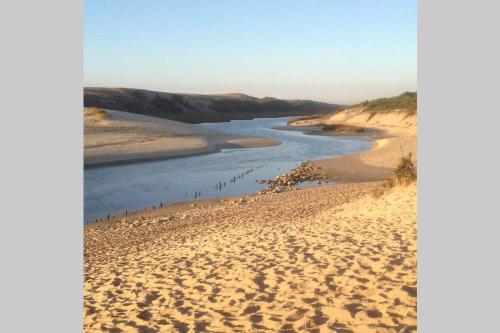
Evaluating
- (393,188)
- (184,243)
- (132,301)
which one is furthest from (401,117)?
(132,301)

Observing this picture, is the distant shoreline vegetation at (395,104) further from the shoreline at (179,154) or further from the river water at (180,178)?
the river water at (180,178)

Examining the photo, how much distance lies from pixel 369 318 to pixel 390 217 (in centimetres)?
453

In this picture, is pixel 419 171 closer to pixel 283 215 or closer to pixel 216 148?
pixel 283 215

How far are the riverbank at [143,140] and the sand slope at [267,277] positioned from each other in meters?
18.5

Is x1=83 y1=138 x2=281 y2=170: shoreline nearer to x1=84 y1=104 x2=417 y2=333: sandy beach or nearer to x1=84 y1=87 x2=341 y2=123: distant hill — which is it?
x1=84 y1=104 x2=417 y2=333: sandy beach

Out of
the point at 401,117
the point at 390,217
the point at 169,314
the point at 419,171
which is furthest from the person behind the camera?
the point at 401,117

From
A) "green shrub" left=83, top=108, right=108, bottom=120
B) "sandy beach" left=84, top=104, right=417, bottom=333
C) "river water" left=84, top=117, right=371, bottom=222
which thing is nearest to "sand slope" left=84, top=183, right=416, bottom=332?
"sandy beach" left=84, top=104, right=417, bottom=333

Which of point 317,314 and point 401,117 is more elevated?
point 401,117

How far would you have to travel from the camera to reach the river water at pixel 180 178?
1636cm

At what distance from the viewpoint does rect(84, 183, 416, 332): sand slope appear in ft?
13.4

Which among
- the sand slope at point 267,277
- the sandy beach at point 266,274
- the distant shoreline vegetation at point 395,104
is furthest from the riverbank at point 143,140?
the distant shoreline vegetation at point 395,104

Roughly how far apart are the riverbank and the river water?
5.49ft

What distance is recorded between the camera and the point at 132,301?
5.02 m

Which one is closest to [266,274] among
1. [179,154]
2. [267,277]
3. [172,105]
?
[267,277]
